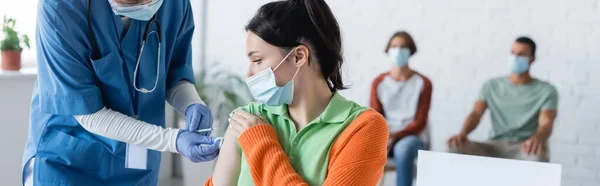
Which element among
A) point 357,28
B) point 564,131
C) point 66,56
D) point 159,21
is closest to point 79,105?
point 66,56

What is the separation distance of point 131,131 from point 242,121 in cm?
39

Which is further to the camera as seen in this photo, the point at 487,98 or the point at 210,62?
the point at 210,62

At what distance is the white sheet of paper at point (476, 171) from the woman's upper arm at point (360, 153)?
2.21 feet

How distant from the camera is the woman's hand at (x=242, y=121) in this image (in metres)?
1.55

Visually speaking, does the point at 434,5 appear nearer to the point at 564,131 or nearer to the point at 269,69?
the point at 564,131

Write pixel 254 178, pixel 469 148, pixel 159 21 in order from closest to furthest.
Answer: pixel 254 178
pixel 159 21
pixel 469 148

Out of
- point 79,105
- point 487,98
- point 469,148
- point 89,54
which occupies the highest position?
point 89,54

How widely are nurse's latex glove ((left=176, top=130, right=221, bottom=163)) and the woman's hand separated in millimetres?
150

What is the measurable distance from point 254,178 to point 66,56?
25.1 inches

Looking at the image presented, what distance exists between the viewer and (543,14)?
3.71 metres

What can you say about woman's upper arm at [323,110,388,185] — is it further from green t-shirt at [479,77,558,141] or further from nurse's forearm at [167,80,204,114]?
green t-shirt at [479,77,558,141]

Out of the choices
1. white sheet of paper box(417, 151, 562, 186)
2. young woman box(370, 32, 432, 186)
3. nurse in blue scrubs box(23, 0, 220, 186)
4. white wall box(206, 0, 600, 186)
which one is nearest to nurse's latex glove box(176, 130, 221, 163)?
nurse in blue scrubs box(23, 0, 220, 186)

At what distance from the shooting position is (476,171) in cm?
217

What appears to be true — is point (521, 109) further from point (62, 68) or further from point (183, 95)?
point (62, 68)
